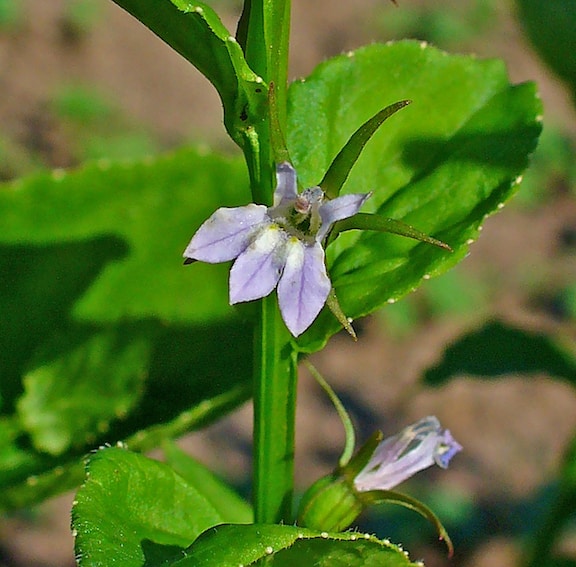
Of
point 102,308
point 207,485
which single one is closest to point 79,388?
point 102,308

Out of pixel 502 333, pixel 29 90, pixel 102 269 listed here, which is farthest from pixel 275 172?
pixel 29 90

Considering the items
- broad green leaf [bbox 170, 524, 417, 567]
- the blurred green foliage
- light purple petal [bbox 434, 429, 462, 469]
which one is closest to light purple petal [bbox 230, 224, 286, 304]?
broad green leaf [bbox 170, 524, 417, 567]

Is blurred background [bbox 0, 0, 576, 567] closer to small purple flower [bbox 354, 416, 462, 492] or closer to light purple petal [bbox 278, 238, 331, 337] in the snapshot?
small purple flower [bbox 354, 416, 462, 492]

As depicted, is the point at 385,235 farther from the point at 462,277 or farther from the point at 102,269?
the point at 462,277

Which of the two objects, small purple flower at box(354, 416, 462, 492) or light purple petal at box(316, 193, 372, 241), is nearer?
light purple petal at box(316, 193, 372, 241)

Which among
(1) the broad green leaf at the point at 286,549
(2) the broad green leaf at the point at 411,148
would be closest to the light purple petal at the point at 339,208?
(2) the broad green leaf at the point at 411,148

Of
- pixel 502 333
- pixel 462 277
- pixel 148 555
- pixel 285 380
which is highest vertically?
pixel 462 277

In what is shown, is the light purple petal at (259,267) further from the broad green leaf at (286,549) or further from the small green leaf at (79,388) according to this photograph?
the small green leaf at (79,388)
